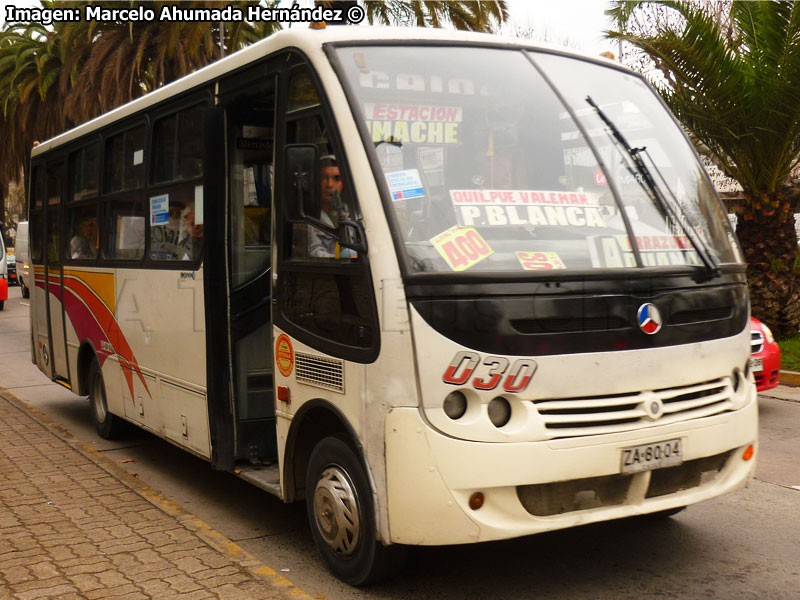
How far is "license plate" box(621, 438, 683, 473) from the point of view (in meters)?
4.28

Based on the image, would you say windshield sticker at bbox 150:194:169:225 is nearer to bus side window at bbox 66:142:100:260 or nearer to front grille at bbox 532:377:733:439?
bus side window at bbox 66:142:100:260

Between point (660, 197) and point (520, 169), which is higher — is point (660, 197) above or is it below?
below

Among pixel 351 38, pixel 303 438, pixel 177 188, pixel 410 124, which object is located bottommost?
pixel 303 438

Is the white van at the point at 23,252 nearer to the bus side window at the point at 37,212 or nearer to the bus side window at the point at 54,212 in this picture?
the bus side window at the point at 37,212

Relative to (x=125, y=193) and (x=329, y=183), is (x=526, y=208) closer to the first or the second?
(x=329, y=183)

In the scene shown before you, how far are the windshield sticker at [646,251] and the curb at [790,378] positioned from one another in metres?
6.85

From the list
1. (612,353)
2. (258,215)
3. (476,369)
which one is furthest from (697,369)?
(258,215)

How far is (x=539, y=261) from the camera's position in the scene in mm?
4328

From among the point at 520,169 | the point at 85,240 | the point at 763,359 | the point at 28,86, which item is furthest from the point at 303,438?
the point at 28,86

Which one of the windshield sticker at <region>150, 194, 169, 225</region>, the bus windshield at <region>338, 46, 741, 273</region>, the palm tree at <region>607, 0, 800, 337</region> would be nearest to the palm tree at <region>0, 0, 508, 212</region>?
the palm tree at <region>607, 0, 800, 337</region>

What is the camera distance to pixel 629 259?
14.8 feet

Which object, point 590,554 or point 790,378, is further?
point 790,378

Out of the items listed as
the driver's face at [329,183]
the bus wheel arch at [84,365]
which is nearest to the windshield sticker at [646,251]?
the driver's face at [329,183]

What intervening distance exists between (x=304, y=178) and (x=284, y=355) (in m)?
1.01
